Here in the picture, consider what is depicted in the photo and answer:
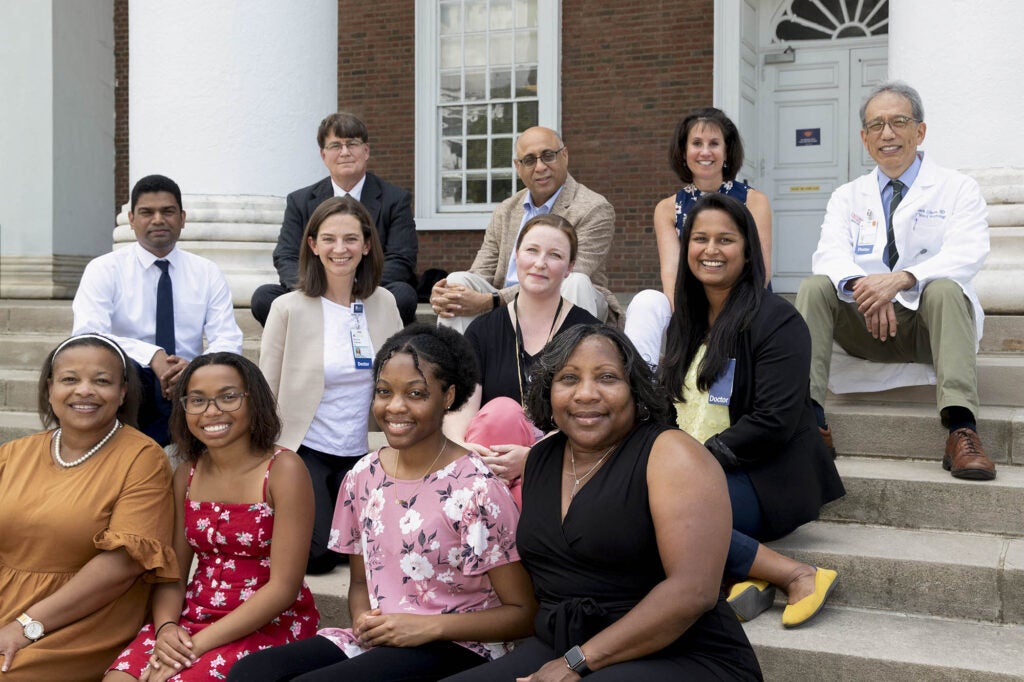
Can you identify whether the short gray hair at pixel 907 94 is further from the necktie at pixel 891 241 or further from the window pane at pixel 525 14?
the window pane at pixel 525 14

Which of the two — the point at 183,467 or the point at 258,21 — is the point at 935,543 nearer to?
the point at 183,467

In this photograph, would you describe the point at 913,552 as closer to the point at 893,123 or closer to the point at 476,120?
the point at 893,123

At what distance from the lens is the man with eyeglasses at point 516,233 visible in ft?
16.3

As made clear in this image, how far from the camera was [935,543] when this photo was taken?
382cm

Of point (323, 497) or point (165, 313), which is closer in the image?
point (323, 497)

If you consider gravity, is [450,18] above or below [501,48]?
above

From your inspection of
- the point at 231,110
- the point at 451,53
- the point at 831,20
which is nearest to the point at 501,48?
the point at 451,53

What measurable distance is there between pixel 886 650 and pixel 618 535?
1105 millimetres

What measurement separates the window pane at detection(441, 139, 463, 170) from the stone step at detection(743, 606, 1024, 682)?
8923 mm

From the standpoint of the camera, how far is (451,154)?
11.9 meters

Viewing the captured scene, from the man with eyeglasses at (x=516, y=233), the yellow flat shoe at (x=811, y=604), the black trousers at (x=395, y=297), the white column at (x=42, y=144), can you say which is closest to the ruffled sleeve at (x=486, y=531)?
the yellow flat shoe at (x=811, y=604)

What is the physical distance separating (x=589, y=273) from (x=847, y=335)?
122 centimetres

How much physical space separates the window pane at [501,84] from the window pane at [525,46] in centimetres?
21

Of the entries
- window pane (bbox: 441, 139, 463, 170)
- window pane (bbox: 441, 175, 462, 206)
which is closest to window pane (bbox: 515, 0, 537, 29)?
window pane (bbox: 441, 139, 463, 170)
